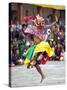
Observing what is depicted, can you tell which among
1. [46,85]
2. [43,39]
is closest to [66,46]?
[43,39]

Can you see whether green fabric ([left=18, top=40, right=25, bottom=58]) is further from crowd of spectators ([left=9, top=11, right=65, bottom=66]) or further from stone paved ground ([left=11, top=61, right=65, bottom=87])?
stone paved ground ([left=11, top=61, right=65, bottom=87])

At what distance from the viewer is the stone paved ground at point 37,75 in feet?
6.32

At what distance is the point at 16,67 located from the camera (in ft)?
6.33

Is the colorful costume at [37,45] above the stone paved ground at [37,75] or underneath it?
above

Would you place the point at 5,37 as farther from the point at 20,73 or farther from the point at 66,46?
the point at 66,46

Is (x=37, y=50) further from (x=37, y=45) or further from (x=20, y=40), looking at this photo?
(x=20, y=40)

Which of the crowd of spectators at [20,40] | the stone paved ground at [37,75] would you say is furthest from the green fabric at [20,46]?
the stone paved ground at [37,75]

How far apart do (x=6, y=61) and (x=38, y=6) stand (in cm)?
53

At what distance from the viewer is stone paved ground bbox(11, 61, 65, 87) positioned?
6.32 feet

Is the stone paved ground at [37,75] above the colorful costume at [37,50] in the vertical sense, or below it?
below

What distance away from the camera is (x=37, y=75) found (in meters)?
1.98

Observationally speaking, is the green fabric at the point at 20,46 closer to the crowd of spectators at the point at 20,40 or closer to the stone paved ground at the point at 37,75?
the crowd of spectators at the point at 20,40

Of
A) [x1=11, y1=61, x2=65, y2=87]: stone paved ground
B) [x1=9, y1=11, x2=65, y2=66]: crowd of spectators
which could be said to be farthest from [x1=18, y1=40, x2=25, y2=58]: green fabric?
[x1=11, y1=61, x2=65, y2=87]: stone paved ground

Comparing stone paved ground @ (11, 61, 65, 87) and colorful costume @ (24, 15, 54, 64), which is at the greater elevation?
colorful costume @ (24, 15, 54, 64)
